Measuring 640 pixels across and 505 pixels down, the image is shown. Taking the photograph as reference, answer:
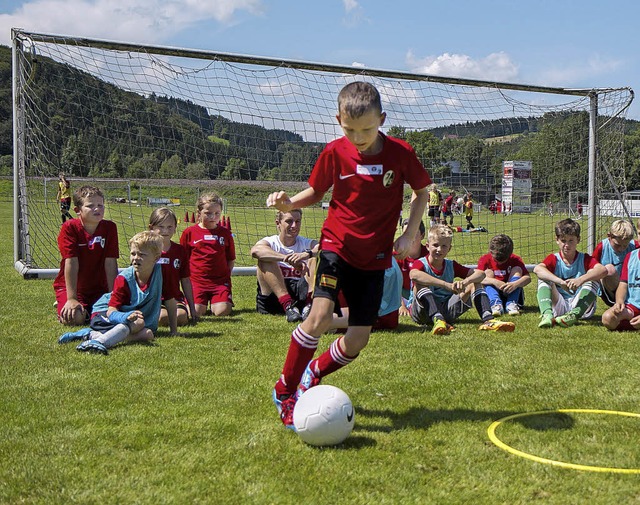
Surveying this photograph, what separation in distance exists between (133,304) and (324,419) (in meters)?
3.56

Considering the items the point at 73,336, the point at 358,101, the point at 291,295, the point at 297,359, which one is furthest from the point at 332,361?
Answer: the point at 291,295

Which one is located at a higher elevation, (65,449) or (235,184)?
(235,184)

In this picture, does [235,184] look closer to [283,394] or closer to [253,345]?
[253,345]

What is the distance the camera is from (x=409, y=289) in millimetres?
8664

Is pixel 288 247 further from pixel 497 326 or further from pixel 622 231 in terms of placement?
pixel 622 231

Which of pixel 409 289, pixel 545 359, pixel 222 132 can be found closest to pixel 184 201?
pixel 222 132

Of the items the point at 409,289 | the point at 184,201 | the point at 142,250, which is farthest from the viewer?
the point at 184,201

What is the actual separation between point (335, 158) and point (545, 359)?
3033mm

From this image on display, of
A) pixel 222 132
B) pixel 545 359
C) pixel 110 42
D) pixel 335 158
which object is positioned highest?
pixel 110 42

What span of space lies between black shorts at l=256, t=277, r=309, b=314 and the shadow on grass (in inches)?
154

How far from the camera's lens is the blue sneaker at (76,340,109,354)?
242 inches

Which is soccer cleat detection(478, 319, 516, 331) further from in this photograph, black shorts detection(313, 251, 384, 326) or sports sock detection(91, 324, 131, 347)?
sports sock detection(91, 324, 131, 347)

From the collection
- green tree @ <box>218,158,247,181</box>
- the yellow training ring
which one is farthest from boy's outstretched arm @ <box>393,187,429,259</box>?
green tree @ <box>218,158,247,181</box>

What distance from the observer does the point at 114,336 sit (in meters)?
6.39
